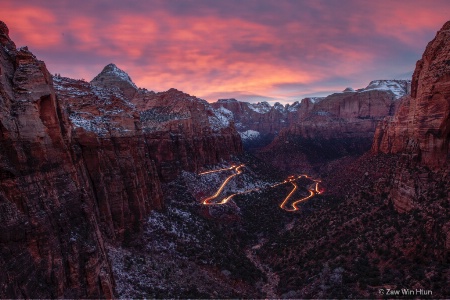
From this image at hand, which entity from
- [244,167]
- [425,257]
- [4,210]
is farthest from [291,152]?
[4,210]

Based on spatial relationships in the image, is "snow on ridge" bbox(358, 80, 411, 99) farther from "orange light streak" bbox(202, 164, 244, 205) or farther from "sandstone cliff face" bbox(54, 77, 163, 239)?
"sandstone cliff face" bbox(54, 77, 163, 239)

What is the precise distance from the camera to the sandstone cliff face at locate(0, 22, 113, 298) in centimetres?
1766

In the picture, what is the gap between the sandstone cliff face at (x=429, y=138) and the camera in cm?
2822

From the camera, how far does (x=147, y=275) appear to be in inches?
1110

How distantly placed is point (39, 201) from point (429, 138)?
117ft

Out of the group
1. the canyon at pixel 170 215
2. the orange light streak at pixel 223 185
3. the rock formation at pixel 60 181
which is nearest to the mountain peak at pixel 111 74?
the canyon at pixel 170 215

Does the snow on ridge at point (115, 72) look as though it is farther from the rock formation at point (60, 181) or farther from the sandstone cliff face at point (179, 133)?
the rock formation at point (60, 181)

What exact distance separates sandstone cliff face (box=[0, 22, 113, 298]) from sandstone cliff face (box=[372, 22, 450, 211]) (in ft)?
101

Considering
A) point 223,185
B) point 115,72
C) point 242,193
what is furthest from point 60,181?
point 115,72

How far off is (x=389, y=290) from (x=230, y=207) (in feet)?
111

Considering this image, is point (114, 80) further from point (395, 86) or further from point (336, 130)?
point (395, 86)

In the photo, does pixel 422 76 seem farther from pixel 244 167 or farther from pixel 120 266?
pixel 244 167

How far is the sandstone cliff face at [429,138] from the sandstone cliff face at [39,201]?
30.7 m

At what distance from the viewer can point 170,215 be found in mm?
41531
